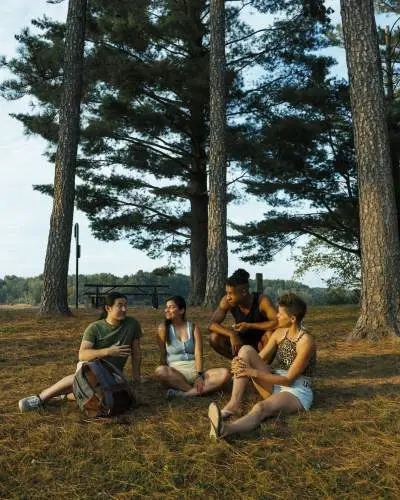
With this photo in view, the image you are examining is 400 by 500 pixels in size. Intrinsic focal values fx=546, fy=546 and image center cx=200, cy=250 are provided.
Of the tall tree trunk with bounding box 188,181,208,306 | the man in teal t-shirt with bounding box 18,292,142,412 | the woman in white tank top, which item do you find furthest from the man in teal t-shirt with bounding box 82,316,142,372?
the tall tree trunk with bounding box 188,181,208,306

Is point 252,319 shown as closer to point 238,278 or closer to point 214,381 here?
point 238,278

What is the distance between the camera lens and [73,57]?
47.0 ft

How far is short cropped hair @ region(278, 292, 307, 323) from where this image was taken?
17.0 feet

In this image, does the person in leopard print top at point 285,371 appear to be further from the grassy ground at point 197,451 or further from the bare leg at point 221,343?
the bare leg at point 221,343

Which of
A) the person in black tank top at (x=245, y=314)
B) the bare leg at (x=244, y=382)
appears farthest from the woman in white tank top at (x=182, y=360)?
the bare leg at (x=244, y=382)

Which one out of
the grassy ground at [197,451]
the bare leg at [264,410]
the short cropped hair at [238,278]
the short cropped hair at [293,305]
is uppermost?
the short cropped hair at [238,278]

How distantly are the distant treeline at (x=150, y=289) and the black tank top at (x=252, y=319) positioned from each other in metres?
0.37

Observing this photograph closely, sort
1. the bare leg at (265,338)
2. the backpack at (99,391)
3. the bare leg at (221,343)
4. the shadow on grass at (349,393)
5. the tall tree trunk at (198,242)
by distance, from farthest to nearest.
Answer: the tall tree trunk at (198,242)
the bare leg at (221,343)
the bare leg at (265,338)
the shadow on grass at (349,393)
the backpack at (99,391)

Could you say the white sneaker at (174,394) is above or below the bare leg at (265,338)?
below

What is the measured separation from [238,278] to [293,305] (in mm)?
996

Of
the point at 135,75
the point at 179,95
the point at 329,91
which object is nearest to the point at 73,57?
the point at 135,75

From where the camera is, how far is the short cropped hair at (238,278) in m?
6.01

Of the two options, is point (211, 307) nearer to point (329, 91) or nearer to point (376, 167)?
point (376, 167)

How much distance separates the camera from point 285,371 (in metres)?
5.26
